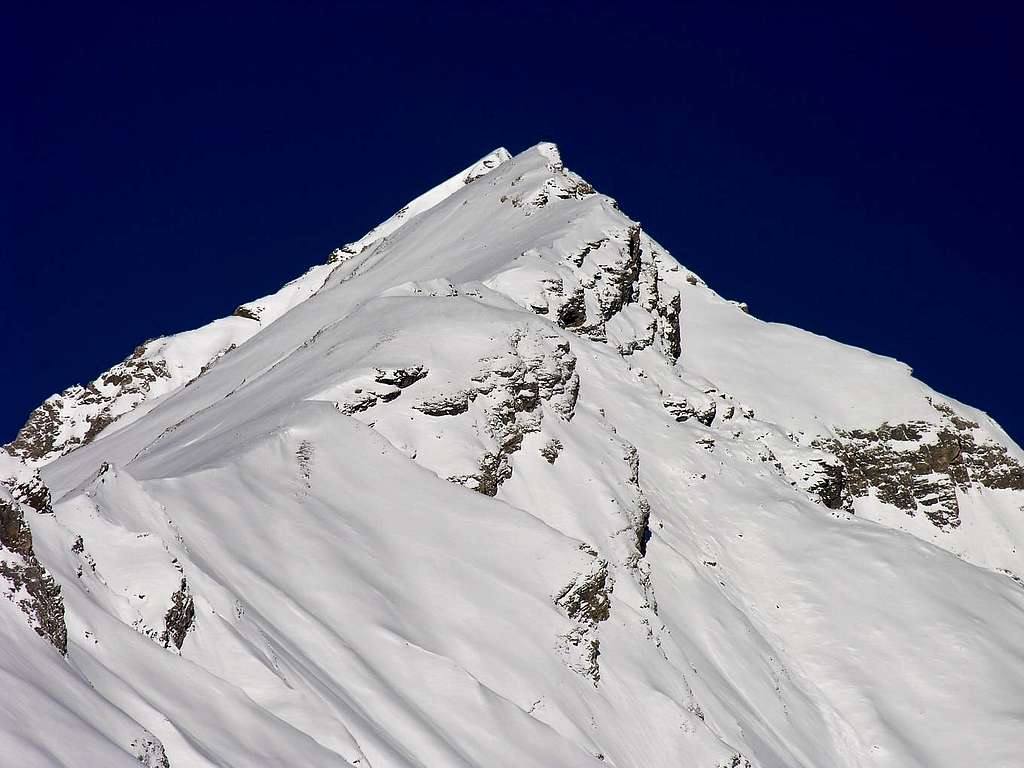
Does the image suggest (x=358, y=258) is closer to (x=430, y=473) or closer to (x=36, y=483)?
(x=430, y=473)

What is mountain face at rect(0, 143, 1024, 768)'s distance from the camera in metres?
30.5

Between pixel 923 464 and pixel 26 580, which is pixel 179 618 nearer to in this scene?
pixel 26 580

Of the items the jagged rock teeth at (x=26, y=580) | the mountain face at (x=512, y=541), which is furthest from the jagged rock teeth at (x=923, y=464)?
the jagged rock teeth at (x=26, y=580)

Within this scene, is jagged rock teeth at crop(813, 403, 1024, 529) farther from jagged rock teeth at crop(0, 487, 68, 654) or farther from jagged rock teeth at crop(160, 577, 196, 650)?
jagged rock teeth at crop(0, 487, 68, 654)

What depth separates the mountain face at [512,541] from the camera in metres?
30.5

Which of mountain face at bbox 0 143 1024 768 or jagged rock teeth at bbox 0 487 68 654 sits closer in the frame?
jagged rock teeth at bbox 0 487 68 654

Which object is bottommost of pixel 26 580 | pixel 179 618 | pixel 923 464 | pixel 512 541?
pixel 26 580

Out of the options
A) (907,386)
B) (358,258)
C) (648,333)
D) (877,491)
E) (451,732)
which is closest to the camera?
(451,732)

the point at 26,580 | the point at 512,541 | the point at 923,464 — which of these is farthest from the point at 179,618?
the point at 923,464

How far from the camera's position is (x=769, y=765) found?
52750 millimetres

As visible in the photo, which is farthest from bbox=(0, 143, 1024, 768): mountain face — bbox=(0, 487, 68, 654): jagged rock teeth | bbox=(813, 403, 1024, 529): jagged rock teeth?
bbox=(813, 403, 1024, 529): jagged rock teeth

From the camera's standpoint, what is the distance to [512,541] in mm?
48219

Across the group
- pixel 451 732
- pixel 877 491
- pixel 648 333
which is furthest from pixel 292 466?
pixel 877 491

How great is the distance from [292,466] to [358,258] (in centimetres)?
5917
